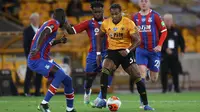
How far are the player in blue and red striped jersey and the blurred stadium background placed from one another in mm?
799

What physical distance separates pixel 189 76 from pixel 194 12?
652cm

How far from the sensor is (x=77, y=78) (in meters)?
22.8

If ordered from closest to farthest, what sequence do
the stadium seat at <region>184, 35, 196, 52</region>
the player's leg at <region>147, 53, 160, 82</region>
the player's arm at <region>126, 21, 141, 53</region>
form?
the player's arm at <region>126, 21, 141, 53</region>
the player's leg at <region>147, 53, 160, 82</region>
the stadium seat at <region>184, 35, 196, 52</region>

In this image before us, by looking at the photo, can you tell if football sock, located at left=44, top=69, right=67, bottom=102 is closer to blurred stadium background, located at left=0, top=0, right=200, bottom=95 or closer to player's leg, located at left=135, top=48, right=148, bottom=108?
player's leg, located at left=135, top=48, right=148, bottom=108

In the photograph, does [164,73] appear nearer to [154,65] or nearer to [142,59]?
[154,65]

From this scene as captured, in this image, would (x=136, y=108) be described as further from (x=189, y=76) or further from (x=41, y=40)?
(x=189, y=76)

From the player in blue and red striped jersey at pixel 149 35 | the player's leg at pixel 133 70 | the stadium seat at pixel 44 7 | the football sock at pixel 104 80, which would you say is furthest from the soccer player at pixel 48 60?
the stadium seat at pixel 44 7

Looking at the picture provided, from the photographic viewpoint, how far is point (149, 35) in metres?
16.1

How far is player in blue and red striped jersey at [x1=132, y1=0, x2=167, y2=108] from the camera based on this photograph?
15984mm

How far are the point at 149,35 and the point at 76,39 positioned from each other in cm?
793

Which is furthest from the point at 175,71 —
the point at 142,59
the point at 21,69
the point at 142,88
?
the point at 142,88

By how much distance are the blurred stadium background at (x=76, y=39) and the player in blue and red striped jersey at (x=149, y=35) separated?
2.62 feet

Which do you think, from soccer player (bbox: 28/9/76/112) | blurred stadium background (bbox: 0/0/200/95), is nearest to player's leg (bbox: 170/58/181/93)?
blurred stadium background (bbox: 0/0/200/95)

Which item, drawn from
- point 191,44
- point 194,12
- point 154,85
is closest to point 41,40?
point 154,85
